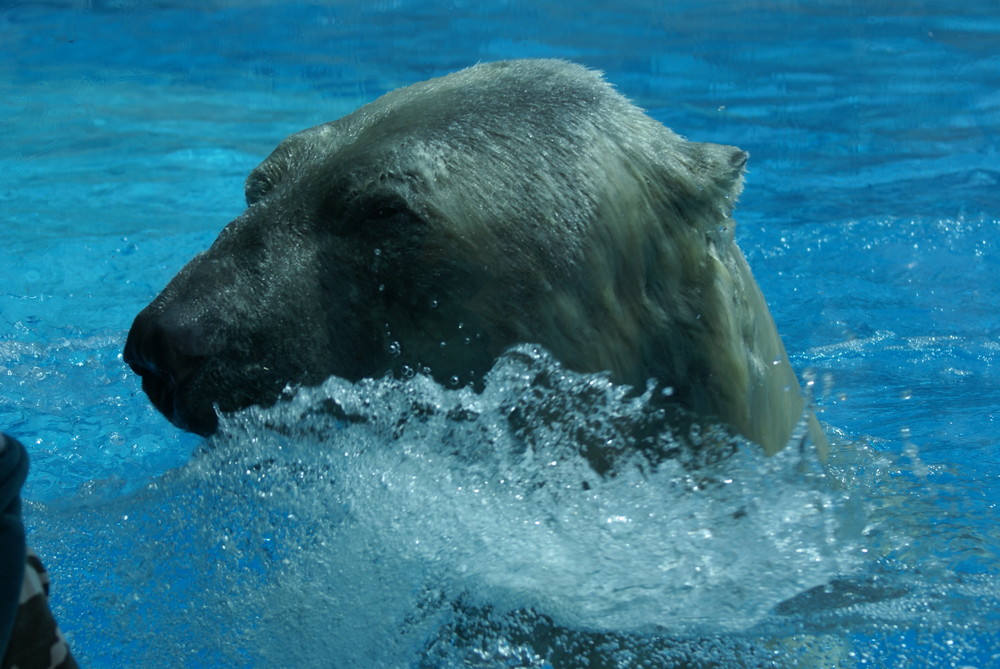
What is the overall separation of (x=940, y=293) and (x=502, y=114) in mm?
4244

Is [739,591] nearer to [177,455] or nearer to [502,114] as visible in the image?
[502,114]

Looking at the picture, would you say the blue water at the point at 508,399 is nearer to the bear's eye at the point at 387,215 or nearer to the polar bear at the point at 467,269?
the polar bear at the point at 467,269

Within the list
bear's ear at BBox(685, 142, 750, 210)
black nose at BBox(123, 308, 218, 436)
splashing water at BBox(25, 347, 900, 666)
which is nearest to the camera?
black nose at BBox(123, 308, 218, 436)

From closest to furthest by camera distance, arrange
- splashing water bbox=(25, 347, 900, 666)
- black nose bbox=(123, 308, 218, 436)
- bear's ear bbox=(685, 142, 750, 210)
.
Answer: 1. black nose bbox=(123, 308, 218, 436)
2. splashing water bbox=(25, 347, 900, 666)
3. bear's ear bbox=(685, 142, 750, 210)

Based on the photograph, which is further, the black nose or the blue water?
the blue water

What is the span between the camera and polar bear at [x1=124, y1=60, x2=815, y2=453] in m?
2.45

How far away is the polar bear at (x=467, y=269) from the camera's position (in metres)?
2.45

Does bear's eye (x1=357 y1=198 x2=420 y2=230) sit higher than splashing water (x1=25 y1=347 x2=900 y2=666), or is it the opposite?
bear's eye (x1=357 y1=198 x2=420 y2=230)

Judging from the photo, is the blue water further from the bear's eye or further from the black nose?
the bear's eye

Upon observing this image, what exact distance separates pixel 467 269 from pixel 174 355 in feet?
2.16

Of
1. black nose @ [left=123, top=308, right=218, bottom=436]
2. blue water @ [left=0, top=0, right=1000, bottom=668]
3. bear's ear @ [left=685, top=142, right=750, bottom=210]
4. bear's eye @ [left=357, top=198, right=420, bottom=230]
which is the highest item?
bear's ear @ [left=685, top=142, right=750, bottom=210]

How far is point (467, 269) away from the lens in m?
2.45

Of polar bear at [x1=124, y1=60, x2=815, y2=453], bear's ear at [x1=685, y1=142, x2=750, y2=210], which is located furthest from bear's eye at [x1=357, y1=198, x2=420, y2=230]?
bear's ear at [x1=685, y1=142, x2=750, y2=210]

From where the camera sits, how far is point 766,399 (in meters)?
2.76
